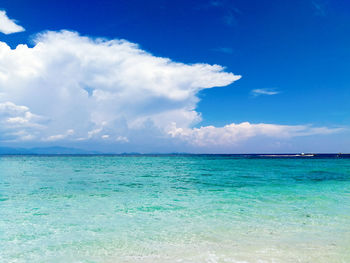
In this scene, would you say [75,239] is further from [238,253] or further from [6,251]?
[238,253]

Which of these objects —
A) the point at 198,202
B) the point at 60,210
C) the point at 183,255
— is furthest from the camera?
the point at 198,202

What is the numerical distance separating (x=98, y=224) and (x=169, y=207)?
433cm

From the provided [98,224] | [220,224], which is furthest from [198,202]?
[98,224]

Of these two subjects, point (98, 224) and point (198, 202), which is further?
point (198, 202)

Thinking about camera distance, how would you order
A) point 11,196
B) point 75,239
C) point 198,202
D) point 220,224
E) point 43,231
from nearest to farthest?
1. point 75,239
2. point 43,231
3. point 220,224
4. point 198,202
5. point 11,196

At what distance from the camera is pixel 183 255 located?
7332 millimetres

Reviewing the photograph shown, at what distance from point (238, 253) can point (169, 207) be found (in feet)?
21.7

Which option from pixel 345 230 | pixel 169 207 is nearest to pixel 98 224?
pixel 169 207

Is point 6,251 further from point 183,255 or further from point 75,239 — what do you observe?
point 183,255

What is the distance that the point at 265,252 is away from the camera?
7480mm

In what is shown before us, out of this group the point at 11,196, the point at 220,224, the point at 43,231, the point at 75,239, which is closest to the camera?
the point at 75,239

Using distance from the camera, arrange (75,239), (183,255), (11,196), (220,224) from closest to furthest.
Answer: (183,255), (75,239), (220,224), (11,196)

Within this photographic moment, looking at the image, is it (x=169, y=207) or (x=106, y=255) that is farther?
(x=169, y=207)

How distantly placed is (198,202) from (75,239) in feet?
26.0
